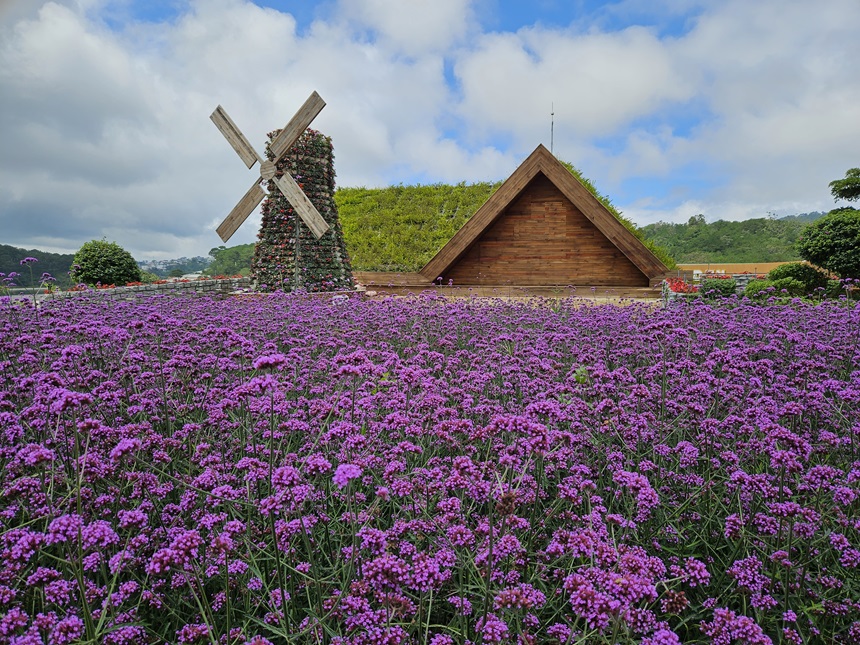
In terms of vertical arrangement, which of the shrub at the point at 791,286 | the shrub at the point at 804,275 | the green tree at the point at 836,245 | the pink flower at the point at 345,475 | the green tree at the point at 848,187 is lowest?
the pink flower at the point at 345,475

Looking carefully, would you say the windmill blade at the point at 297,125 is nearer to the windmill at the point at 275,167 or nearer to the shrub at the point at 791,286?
the windmill at the point at 275,167

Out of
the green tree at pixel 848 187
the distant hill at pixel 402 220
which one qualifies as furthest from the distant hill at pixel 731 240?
the distant hill at pixel 402 220

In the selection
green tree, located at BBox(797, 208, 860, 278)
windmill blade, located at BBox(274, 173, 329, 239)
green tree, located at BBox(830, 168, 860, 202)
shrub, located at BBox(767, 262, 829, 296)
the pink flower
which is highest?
green tree, located at BBox(830, 168, 860, 202)

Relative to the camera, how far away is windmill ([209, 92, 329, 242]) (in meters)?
14.8

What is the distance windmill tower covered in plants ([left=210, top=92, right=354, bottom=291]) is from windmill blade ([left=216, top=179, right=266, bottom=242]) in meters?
0.28

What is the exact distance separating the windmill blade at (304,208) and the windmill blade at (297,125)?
130 cm

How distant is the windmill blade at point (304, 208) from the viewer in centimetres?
1470

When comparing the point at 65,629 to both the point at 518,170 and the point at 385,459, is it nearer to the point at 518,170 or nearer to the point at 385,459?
the point at 385,459

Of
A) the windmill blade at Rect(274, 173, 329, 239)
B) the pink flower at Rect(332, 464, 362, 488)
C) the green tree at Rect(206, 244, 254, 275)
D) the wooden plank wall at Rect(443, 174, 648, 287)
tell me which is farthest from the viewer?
the green tree at Rect(206, 244, 254, 275)

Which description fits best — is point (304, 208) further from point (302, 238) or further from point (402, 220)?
point (402, 220)

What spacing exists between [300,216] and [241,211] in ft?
11.2

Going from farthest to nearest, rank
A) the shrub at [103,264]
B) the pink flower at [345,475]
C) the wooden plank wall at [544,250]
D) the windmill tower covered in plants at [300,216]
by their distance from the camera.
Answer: the shrub at [103,264], the wooden plank wall at [544,250], the windmill tower covered in plants at [300,216], the pink flower at [345,475]

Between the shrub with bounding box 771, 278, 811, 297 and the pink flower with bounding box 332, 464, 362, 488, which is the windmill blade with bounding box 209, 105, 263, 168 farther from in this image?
the shrub with bounding box 771, 278, 811, 297

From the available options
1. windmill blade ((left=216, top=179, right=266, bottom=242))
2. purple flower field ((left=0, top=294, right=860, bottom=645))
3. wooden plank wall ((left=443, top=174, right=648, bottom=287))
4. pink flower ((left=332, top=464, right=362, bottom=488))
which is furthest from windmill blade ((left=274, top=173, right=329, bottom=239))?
pink flower ((left=332, top=464, right=362, bottom=488))
